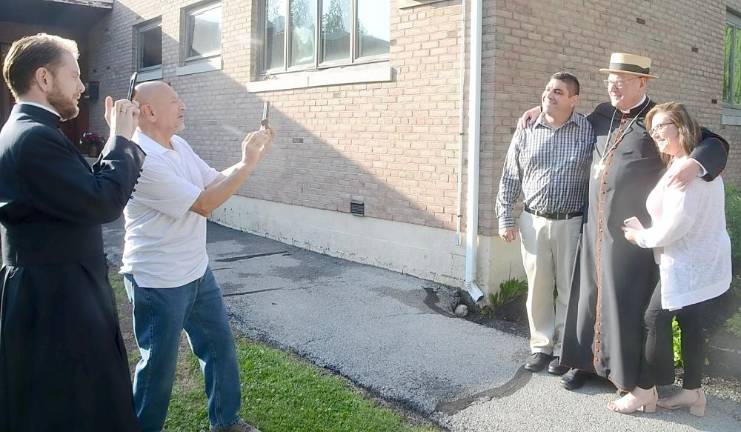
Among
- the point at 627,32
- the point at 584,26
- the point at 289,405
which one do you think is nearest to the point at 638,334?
the point at 289,405

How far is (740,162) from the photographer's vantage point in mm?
10938

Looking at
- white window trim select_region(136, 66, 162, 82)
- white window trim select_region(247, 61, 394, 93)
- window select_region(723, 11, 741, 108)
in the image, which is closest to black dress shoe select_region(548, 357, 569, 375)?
white window trim select_region(247, 61, 394, 93)

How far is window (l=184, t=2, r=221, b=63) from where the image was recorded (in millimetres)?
10773

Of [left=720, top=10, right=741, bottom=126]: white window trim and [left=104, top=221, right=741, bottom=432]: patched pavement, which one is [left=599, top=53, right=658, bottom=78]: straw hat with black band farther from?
[left=720, top=10, right=741, bottom=126]: white window trim

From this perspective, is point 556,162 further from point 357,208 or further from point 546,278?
point 357,208

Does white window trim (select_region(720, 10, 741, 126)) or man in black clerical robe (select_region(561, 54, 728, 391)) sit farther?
white window trim (select_region(720, 10, 741, 126))

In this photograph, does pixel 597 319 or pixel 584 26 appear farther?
pixel 584 26

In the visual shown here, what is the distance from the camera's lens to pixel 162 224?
3.13 metres

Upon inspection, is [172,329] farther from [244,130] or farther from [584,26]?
[244,130]

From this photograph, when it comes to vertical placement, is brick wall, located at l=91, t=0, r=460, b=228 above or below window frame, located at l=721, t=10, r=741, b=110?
below

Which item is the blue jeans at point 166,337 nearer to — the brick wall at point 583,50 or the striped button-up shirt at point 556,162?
the striped button-up shirt at point 556,162

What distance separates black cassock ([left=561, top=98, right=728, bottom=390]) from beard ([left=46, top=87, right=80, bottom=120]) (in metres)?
2.93

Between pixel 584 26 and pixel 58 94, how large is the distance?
6058mm

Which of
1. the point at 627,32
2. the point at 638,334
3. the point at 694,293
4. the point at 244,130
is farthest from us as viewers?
the point at 244,130
